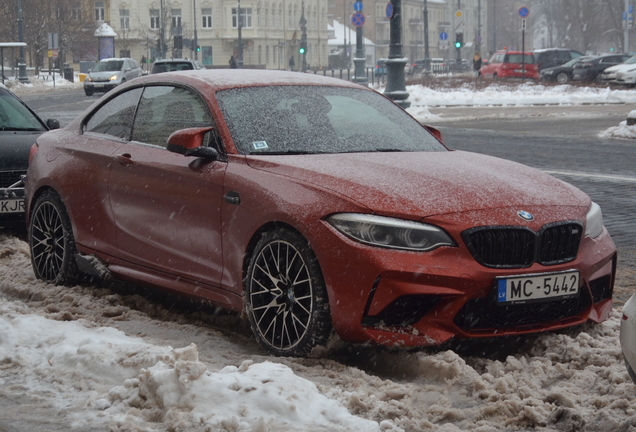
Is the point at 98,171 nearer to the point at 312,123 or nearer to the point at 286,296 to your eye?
the point at 312,123

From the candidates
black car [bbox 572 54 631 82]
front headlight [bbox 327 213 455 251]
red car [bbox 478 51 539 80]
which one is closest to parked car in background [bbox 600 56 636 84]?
black car [bbox 572 54 631 82]

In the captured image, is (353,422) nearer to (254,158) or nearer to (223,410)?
(223,410)

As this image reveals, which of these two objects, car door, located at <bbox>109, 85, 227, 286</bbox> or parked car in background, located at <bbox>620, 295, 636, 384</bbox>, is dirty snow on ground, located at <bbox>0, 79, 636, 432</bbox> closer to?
parked car in background, located at <bbox>620, 295, 636, 384</bbox>

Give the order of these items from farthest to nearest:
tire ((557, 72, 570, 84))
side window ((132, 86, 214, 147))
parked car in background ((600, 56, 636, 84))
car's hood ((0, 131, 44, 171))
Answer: tire ((557, 72, 570, 84)) < parked car in background ((600, 56, 636, 84)) < car's hood ((0, 131, 44, 171)) < side window ((132, 86, 214, 147))

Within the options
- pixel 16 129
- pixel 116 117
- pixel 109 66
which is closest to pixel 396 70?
pixel 16 129

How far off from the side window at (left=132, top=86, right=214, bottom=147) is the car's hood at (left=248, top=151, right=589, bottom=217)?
679mm

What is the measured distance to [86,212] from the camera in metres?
6.31

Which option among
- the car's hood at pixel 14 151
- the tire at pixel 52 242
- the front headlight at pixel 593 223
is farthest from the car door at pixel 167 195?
the car's hood at pixel 14 151

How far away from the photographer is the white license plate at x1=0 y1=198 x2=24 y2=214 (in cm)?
840

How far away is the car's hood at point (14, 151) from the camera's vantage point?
8641 mm

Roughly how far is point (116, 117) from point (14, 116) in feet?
11.6

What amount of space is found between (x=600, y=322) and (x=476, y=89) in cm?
3337

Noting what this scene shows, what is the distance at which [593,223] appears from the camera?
4.99m

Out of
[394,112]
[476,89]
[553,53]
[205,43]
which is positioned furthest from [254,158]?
[205,43]
